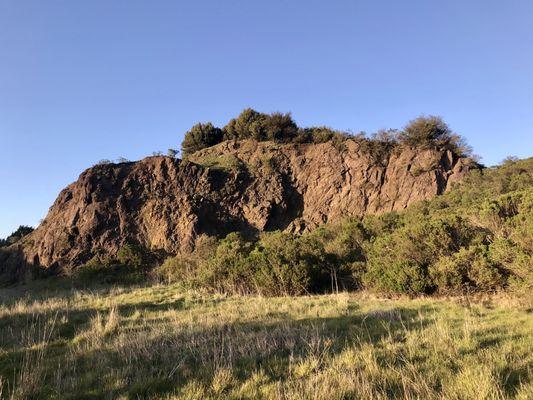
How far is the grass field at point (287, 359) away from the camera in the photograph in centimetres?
413

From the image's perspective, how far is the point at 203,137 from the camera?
41.9m

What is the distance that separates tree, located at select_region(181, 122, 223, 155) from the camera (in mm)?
41794

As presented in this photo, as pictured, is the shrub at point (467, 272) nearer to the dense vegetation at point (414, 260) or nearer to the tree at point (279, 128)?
the dense vegetation at point (414, 260)

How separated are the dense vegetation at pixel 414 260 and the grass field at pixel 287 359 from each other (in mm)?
1882

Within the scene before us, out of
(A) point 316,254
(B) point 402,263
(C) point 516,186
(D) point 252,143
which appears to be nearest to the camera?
(B) point 402,263

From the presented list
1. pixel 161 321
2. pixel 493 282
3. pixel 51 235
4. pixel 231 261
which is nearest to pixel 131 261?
pixel 51 235

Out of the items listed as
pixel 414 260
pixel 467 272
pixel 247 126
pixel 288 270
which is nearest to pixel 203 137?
pixel 247 126

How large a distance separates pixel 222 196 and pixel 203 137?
452 inches

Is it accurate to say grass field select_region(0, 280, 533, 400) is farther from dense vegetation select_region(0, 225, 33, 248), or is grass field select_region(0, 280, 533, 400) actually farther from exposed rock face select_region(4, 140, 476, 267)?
dense vegetation select_region(0, 225, 33, 248)

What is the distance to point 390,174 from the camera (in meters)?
31.5

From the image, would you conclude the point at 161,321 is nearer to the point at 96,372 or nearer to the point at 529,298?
the point at 96,372

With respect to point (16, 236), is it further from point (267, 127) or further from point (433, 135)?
Result: point (433, 135)

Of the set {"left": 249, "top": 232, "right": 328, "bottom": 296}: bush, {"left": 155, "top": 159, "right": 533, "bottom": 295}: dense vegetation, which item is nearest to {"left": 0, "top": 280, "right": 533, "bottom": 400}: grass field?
{"left": 155, "top": 159, "right": 533, "bottom": 295}: dense vegetation

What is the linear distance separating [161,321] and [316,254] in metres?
8.34
